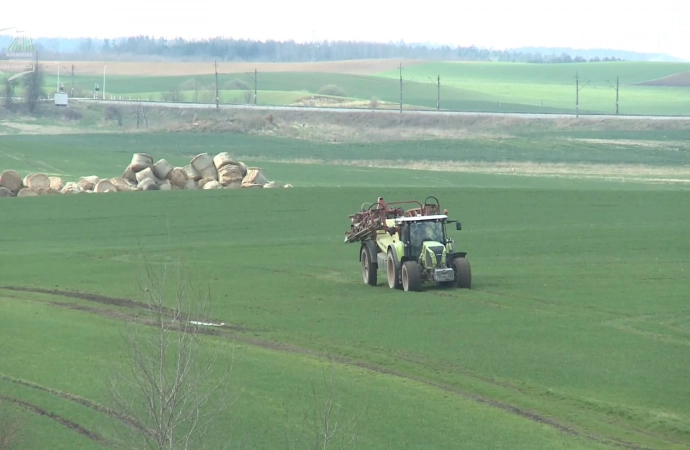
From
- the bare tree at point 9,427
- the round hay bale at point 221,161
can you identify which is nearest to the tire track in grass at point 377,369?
the bare tree at point 9,427

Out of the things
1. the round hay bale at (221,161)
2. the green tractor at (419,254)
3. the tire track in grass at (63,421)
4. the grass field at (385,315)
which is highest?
the round hay bale at (221,161)

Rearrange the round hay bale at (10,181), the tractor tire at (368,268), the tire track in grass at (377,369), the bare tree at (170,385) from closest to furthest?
the bare tree at (170,385)
the tire track in grass at (377,369)
the tractor tire at (368,268)
the round hay bale at (10,181)

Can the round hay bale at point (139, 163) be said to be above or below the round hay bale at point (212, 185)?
above

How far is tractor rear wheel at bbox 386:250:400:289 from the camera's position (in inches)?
1192

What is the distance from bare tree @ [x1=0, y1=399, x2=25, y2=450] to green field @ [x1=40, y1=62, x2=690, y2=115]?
390ft

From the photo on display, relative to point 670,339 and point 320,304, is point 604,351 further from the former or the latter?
point 320,304

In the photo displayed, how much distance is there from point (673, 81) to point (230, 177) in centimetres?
14179

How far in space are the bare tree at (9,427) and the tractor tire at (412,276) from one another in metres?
13.1

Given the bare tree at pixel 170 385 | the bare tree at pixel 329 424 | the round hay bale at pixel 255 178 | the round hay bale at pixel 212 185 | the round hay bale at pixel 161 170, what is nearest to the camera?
the bare tree at pixel 170 385

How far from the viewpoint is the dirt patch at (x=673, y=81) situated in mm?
178250

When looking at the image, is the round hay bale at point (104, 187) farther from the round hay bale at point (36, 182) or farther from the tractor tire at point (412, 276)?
the tractor tire at point (412, 276)

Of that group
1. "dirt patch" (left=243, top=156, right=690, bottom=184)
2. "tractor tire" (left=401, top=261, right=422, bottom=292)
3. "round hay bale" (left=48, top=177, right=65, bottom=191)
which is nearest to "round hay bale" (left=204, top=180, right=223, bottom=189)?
"round hay bale" (left=48, top=177, right=65, bottom=191)

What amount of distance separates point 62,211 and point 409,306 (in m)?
22.0

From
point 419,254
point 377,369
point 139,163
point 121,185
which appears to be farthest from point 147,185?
point 377,369
